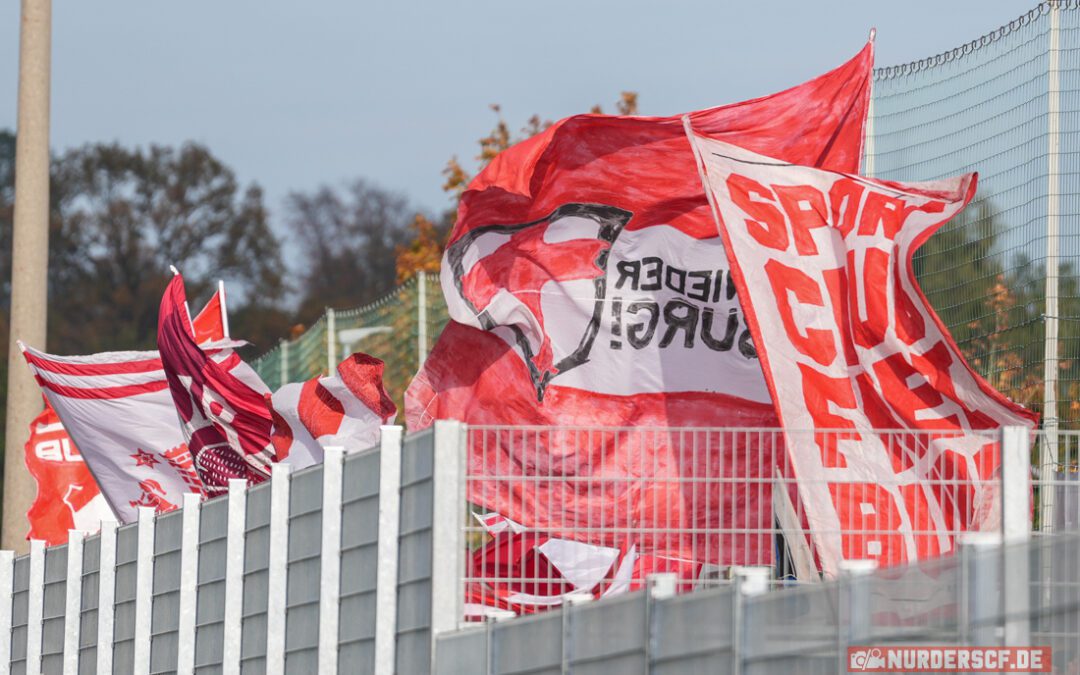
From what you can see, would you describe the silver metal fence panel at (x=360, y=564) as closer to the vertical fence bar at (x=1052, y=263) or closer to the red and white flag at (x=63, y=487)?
the vertical fence bar at (x=1052, y=263)

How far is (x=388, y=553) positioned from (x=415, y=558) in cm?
26

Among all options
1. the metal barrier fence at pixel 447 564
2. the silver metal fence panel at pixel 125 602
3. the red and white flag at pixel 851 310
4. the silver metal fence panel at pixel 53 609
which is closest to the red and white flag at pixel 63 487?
the silver metal fence panel at pixel 53 609

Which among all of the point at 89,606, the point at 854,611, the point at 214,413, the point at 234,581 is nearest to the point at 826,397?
the point at 234,581

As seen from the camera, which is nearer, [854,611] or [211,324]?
[854,611]

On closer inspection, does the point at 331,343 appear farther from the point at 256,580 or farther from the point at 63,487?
the point at 256,580

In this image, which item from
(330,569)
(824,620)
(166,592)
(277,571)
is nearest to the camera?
(824,620)

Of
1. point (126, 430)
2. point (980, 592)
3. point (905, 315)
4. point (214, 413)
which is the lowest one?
point (980, 592)

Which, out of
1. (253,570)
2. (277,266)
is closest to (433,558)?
(253,570)

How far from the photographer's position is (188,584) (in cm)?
1116

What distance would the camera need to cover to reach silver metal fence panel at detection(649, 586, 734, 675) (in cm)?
712

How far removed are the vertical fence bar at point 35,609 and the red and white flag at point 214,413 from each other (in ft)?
4.11

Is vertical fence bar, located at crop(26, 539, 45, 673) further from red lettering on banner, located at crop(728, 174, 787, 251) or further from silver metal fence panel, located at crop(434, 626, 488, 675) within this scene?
silver metal fence panel, located at crop(434, 626, 488, 675)

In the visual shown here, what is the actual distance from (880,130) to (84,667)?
6145 millimetres

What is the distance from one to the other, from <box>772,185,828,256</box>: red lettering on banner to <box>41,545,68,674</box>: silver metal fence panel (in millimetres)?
5487
